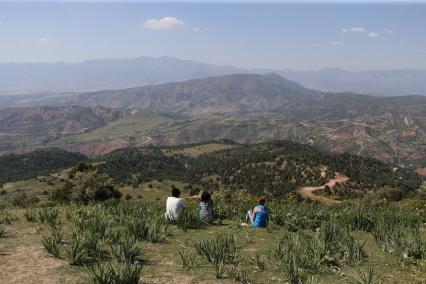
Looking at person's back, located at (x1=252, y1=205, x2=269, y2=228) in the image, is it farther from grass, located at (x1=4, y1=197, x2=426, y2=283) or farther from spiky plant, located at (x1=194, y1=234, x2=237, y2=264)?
spiky plant, located at (x1=194, y1=234, x2=237, y2=264)

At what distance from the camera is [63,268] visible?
8.02 metres

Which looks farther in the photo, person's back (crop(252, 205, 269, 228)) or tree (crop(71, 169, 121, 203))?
tree (crop(71, 169, 121, 203))

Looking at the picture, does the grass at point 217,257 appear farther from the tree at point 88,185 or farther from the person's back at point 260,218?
the tree at point 88,185

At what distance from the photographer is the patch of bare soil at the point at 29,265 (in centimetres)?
741

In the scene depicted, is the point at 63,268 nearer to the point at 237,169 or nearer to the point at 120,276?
the point at 120,276

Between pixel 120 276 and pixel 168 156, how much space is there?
176 meters

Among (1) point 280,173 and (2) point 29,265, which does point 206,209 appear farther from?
(1) point 280,173

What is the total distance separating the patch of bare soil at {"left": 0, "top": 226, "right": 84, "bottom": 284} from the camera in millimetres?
7410

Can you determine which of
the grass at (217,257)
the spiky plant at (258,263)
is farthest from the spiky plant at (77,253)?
the spiky plant at (258,263)

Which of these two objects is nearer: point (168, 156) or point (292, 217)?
point (292, 217)

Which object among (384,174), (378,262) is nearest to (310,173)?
(384,174)

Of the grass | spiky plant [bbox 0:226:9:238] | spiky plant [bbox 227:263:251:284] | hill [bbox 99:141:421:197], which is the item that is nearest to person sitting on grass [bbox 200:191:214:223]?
the grass

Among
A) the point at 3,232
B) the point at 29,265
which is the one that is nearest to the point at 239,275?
the point at 29,265

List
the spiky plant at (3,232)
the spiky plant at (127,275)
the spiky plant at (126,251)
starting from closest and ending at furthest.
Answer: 1. the spiky plant at (127,275)
2. the spiky plant at (126,251)
3. the spiky plant at (3,232)
